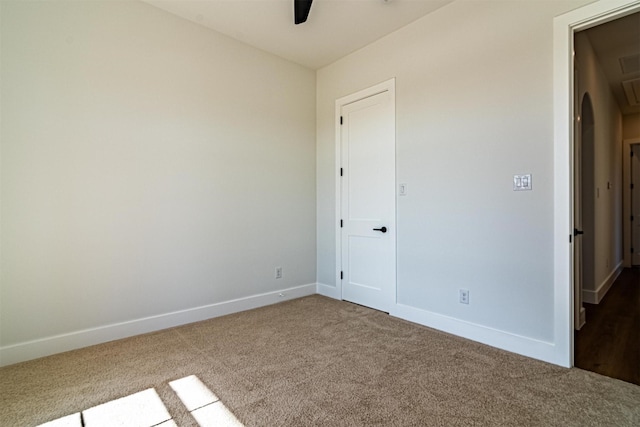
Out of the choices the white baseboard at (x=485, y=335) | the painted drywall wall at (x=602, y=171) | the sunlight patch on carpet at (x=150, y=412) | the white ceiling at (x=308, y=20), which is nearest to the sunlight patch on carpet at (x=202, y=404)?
the sunlight patch on carpet at (x=150, y=412)

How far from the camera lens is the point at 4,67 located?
2189mm

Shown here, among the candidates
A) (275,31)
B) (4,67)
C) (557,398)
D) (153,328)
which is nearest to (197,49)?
(275,31)

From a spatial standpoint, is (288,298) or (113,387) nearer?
(113,387)

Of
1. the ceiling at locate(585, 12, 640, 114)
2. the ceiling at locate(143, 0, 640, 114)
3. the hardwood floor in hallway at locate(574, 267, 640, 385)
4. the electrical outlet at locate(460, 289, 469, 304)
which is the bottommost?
the hardwood floor in hallway at locate(574, 267, 640, 385)

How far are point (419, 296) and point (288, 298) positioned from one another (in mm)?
1592

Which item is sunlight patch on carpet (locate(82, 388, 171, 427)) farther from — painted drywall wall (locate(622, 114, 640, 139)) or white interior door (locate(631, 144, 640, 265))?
painted drywall wall (locate(622, 114, 640, 139))

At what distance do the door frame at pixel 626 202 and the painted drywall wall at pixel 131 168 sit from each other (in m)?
6.22

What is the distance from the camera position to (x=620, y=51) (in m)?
3.50

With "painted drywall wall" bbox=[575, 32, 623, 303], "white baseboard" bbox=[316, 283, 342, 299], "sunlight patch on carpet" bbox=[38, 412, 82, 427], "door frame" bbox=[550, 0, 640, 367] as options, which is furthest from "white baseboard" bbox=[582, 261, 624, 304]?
"sunlight patch on carpet" bbox=[38, 412, 82, 427]

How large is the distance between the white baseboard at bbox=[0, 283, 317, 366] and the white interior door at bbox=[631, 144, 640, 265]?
6440 mm

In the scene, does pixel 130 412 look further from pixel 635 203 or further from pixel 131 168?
pixel 635 203

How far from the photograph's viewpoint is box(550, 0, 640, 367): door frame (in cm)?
213

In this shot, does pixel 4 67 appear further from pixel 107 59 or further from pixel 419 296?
pixel 419 296

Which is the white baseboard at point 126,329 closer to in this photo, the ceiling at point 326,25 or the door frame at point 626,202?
the ceiling at point 326,25
